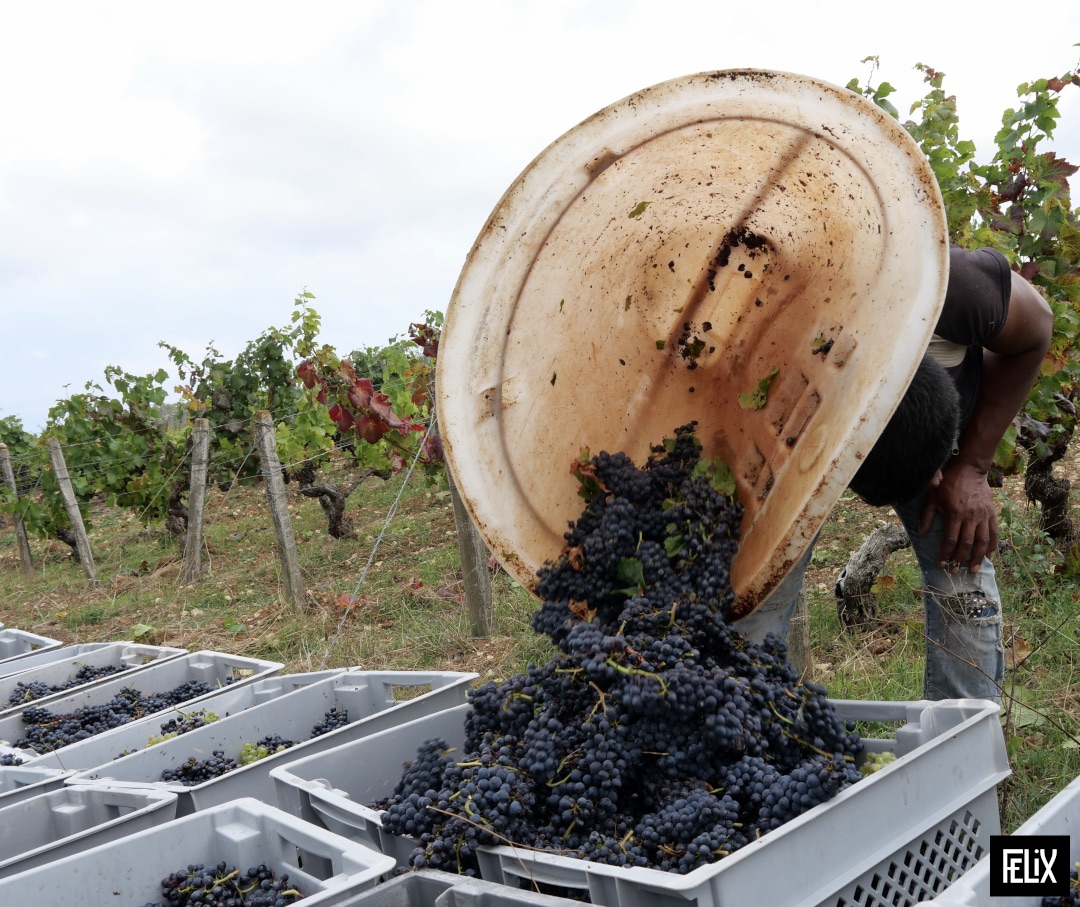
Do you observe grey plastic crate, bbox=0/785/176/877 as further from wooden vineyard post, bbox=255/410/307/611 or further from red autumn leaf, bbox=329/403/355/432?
red autumn leaf, bbox=329/403/355/432

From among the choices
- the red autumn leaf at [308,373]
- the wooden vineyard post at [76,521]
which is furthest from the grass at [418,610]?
the red autumn leaf at [308,373]

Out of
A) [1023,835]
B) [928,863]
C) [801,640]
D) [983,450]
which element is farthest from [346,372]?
[1023,835]

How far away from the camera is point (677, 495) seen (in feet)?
6.02

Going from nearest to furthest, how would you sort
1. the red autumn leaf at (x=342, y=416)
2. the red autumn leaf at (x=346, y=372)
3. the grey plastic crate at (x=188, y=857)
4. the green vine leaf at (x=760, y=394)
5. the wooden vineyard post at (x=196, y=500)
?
the grey plastic crate at (x=188, y=857), the green vine leaf at (x=760, y=394), the red autumn leaf at (x=346, y=372), the red autumn leaf at (x=342, y=416), the wooden vineyard post at (x=196, y=500)

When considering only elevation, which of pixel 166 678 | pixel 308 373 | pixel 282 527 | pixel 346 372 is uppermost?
pixel 308 373

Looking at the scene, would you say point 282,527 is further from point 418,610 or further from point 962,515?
point 962,515

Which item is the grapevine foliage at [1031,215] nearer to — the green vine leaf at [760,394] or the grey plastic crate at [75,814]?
the green vine leaf at [760,394]

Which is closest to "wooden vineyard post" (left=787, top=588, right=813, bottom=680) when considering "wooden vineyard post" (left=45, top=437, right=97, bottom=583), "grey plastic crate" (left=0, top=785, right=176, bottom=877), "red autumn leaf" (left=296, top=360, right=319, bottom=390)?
"grey plastic crate" (left=0, top=785, right=176, bottom=877)

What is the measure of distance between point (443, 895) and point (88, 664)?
97.0 inches

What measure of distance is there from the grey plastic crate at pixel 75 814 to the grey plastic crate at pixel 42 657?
4.88 ft

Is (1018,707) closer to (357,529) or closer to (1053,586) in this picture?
(1053,586)

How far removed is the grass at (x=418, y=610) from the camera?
2541 mm

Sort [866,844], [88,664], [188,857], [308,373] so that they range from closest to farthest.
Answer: [866,844], [188,857], [88,664], [308,373]
